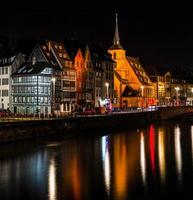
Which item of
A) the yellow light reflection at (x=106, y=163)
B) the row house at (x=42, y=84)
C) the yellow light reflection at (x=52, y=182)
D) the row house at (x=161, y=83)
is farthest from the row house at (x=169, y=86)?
the yellow light reflection at (x=52, y=182)

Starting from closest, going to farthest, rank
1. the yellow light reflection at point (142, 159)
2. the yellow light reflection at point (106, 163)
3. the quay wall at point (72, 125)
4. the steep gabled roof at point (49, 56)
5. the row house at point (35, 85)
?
the yellow light reflection at point (106, 163) < the yellow light reflection at point (142, 159) < the quay wall at point (72, 125) < the row house at point (35, 85) < the steep gabled roof at point (49, 56)

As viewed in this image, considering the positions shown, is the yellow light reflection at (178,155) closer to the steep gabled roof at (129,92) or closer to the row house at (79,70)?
the row house at (79,70)

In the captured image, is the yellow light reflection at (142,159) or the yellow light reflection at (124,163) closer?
the yellow light reflection at (124,163)

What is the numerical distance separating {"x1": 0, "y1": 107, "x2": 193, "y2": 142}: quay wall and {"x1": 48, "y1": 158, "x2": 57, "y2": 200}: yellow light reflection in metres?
13.5

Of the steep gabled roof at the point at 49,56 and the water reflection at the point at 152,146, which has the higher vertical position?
the steep gabled roof at the point at 49,56

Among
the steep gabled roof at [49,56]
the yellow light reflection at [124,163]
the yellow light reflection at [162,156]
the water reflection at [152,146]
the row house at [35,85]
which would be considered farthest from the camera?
the steep gabled roof at [49,56]

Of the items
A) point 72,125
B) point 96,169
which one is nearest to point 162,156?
point 96,169

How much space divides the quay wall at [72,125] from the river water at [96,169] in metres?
1.81

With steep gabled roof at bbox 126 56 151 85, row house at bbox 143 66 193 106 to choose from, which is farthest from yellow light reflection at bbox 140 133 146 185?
row house at bbox 143 66 193 106

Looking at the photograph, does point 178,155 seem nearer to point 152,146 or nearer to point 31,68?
point 152,146

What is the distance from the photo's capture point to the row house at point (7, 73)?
96.2 m

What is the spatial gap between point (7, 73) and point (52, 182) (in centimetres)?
5805

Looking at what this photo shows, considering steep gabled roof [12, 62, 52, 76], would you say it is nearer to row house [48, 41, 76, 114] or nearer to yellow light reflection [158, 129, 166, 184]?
row house [48, 41, 76, 114]

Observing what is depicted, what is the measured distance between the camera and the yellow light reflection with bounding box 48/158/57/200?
37438 millimetres
